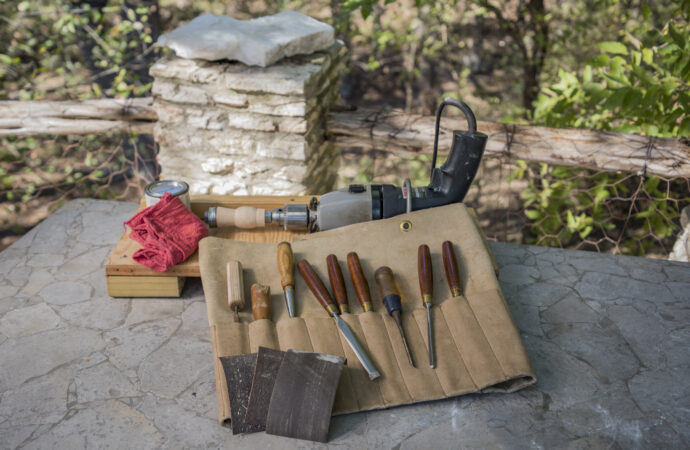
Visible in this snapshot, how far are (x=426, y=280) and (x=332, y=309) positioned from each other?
0.95 ft

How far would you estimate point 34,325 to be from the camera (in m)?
1.75

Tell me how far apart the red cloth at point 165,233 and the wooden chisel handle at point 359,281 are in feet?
1.78

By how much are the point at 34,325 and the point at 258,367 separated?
2.73ft

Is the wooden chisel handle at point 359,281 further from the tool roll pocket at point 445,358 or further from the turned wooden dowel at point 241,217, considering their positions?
the turned wooden dowel at point 241,217

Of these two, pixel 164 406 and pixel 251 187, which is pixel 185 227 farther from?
pixel 251 187

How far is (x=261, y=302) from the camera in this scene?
1.63 m

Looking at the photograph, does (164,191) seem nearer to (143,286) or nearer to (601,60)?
(143,286)

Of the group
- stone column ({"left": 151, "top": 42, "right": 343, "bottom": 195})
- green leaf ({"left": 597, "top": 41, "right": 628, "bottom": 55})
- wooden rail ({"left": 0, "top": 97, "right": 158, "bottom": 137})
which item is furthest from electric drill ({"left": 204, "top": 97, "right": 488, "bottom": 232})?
wooden rail ({"left": 0, "top": 97, "right": 158, "bottom": 137})

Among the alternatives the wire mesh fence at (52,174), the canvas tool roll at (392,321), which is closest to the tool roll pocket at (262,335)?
the canvas tool roll at (392,321)

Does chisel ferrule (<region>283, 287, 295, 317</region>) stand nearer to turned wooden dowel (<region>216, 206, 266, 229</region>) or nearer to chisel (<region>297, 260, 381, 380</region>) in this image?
chisel (<region>297, 260, 381, 380</region>)

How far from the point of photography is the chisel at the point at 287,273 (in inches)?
64.9

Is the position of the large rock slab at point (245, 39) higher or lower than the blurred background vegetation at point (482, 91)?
higher

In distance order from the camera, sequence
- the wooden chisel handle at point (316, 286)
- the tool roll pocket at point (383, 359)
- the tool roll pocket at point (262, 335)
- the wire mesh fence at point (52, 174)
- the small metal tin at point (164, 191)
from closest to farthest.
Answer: the tool roll pocket at point (383, 359) → the tool roll pocket at point (262, 335) → the wooden chisel handle at point (316, 286) → the small metal tin at point (164, 191) → the wire mesh fence at point (52, 174)

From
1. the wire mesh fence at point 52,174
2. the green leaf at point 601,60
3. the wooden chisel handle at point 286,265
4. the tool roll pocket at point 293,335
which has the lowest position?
the wire mesh fence at point 52,174
